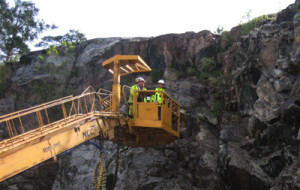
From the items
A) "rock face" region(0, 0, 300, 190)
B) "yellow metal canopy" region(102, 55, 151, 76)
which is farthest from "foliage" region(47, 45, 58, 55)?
"yellow metal canopy" region(102, 55, 151, 76)

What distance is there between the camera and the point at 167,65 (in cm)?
1694

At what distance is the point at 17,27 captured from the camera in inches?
992

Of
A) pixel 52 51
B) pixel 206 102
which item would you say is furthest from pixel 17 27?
pixel 206 102

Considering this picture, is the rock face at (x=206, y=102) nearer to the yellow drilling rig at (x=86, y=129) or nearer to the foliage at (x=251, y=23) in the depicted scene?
the foliage at (x=251, y=23)

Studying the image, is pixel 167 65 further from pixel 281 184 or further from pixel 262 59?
pixel 281 184

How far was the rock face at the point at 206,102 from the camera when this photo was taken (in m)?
8.88

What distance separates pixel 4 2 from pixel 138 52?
550 inches

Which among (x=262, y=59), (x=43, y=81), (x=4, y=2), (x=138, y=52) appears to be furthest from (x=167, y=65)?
(x=4, y=2)

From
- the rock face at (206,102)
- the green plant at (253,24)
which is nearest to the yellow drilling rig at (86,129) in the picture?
the rock face at (206,102)

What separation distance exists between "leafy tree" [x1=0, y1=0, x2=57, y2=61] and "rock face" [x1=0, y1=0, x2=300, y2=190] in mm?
5491

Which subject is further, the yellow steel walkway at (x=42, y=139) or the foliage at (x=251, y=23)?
the foliage at (x=251, y=23)

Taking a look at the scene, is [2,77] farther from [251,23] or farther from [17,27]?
[251,23]

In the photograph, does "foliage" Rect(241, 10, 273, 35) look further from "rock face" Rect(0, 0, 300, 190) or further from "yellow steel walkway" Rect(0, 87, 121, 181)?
"yellow steel walkway" Rect(0, 87, 121, 181)

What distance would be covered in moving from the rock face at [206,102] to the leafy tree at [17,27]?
5491 millimetres
